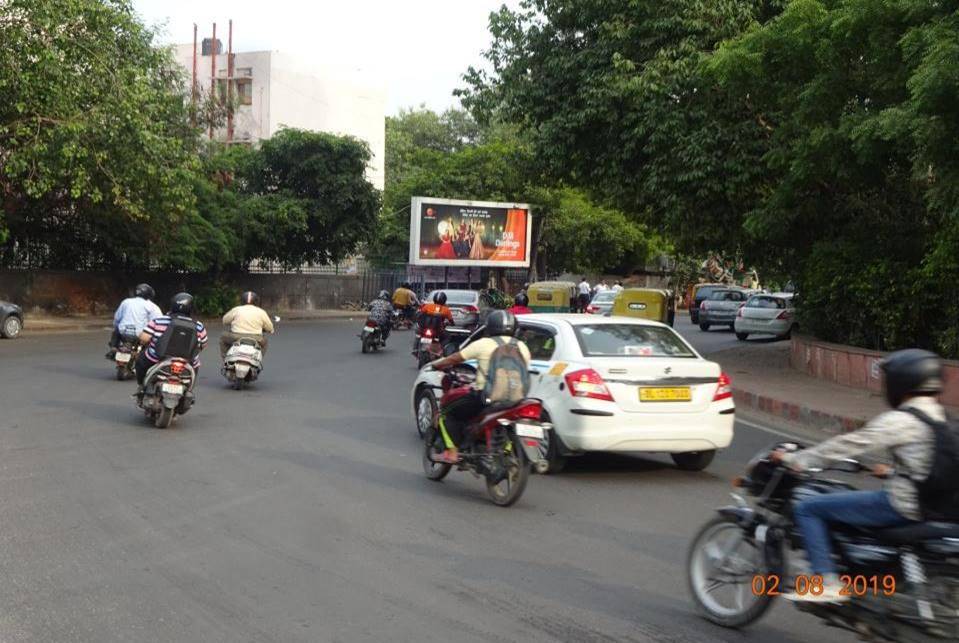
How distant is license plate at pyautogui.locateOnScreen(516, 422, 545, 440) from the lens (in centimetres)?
821

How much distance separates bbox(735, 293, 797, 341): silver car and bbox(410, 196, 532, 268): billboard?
16.3 m

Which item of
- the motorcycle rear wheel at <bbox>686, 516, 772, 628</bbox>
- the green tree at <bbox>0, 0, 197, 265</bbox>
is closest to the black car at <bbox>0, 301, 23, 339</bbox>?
the green tree at <bbox>0, 0, 197, 265</bbox>

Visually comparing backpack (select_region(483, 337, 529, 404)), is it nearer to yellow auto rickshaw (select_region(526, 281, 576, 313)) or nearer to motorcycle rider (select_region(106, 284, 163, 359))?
motorcycle rider (select_region(106, 284, 163, 359))

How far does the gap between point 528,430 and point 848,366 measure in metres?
11.4

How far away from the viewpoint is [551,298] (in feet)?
118

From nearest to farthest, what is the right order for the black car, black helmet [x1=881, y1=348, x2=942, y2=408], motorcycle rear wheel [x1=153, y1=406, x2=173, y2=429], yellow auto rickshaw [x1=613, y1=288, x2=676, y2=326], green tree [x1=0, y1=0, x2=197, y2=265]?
black helmet [x1=881, y1=348, x2=942, y2=408]
motorcycle rear wheel [x1=153, y1=406, x2=173, y2=429]
green tree [x1=0, y1=0, x2=197, y2=265]
the black car
yellow auto rickshaw [x1=613, y1=288, x2=676, y2=326]

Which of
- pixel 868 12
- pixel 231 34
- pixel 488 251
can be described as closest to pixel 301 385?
pixel 868 12

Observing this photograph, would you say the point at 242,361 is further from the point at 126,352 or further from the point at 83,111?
the point at 83,111

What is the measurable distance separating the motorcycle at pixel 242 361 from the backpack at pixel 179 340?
3755mm

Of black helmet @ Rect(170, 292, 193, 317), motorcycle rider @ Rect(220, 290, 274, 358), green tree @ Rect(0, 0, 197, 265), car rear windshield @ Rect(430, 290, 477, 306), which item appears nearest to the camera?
black helmet @ Rect(170, 292, 193, 317)

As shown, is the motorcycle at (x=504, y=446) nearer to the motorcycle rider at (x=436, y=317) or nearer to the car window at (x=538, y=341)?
the car window at (x=538, y=341)

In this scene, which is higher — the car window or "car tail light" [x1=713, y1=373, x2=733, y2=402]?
the car window

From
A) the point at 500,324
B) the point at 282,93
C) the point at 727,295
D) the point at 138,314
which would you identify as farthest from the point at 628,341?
the point at 282,93

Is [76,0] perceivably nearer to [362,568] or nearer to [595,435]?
[595,435]
